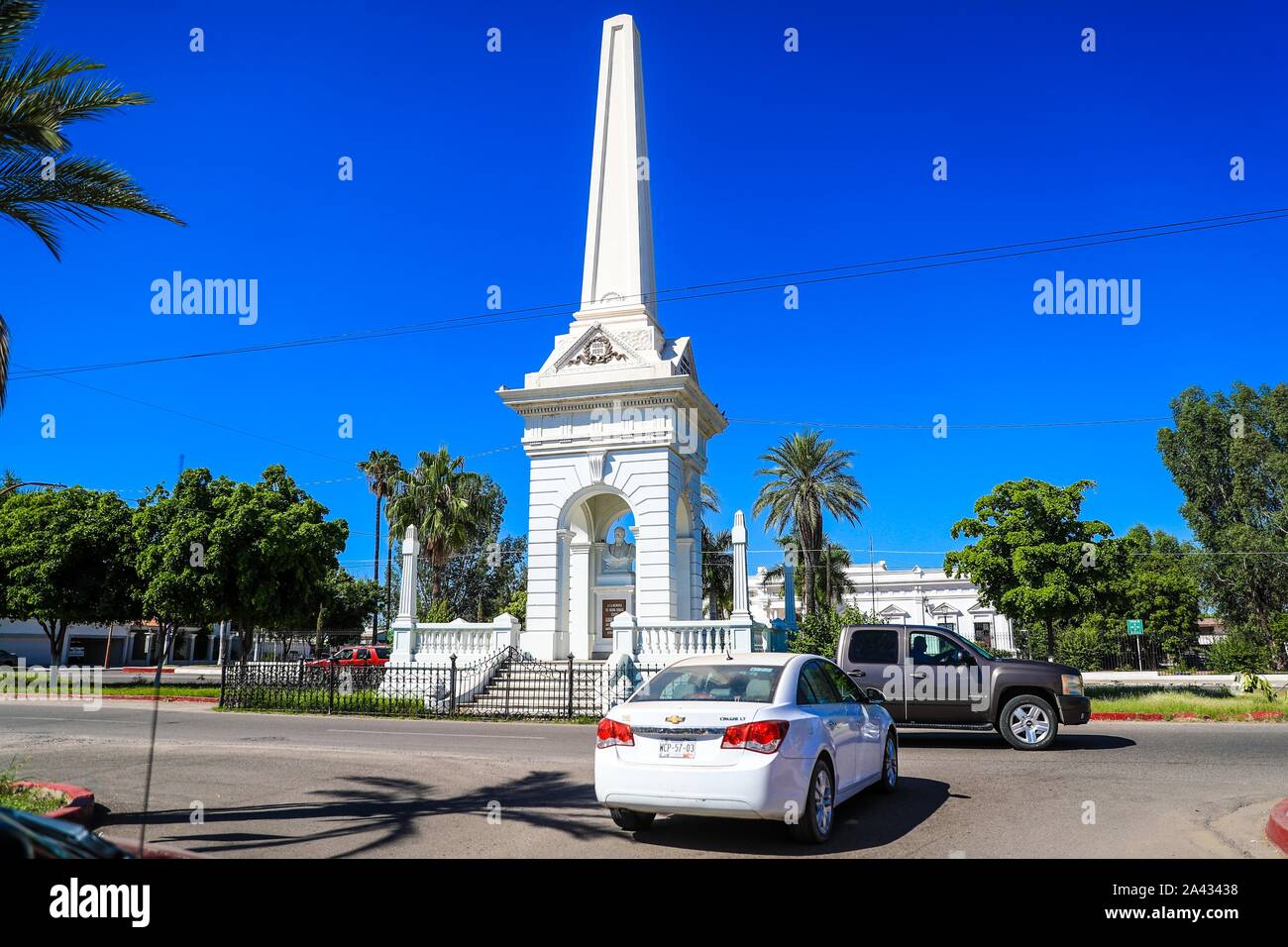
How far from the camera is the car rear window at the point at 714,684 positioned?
292 inches

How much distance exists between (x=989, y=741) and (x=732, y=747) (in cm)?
1020

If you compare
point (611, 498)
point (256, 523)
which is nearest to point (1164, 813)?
point (611, 498)

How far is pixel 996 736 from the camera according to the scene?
15.7 meters

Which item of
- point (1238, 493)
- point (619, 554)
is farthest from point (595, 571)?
point (1238, 493)

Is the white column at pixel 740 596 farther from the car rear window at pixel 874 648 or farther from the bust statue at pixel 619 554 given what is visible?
the car rear window at pixel 874 648

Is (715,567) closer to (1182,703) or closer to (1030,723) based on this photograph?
(1182,703)

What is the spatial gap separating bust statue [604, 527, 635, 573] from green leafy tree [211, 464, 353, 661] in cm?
1314

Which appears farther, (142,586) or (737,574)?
(142,586)

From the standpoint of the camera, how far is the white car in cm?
671

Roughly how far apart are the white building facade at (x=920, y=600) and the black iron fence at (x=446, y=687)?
162 ft

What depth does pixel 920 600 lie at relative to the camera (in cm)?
7444

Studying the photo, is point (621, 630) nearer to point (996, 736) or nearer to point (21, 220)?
point (996, 736)

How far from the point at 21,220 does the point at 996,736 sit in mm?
16329
